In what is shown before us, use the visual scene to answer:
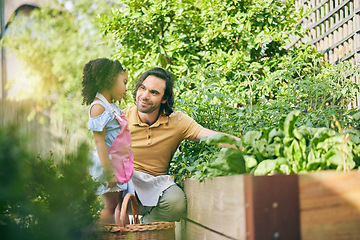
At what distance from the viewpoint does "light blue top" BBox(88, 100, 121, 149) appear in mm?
2113

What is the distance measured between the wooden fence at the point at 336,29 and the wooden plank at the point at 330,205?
2.70 metres

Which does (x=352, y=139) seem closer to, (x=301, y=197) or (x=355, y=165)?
(x=355, y=165)

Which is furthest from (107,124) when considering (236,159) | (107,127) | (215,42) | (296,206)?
(215,42)

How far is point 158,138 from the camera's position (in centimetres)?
249

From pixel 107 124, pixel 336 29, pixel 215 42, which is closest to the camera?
pixel 107 124

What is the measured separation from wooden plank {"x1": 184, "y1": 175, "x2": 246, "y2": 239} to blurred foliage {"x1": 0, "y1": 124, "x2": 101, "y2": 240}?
0.53 m

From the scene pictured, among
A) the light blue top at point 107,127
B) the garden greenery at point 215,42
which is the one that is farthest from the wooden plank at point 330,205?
the garden greenery at point 215,42

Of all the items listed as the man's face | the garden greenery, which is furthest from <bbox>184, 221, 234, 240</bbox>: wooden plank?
the garden greenery

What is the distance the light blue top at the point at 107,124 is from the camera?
6.93 feet

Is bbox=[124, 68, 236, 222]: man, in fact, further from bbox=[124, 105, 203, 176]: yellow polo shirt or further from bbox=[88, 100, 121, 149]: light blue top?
bbox=[88, 100, 121, 149]: light blue top

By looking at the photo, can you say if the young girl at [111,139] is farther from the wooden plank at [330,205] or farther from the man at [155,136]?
the wooden plank at [330,205]

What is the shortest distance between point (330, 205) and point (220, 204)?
42 centimetres

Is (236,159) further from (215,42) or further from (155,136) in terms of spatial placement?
(215,42)

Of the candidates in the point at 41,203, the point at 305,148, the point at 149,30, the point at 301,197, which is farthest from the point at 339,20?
the point at 41,203
